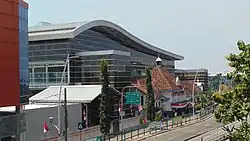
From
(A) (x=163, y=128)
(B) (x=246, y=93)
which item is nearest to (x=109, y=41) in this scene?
(A) (x=163, y=128)

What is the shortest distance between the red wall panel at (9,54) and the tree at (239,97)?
71.0 feet

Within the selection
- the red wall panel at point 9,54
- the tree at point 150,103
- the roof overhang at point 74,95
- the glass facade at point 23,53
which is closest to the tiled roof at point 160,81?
the tree at point 150,103

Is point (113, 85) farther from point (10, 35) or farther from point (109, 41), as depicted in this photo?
point (10, 35)

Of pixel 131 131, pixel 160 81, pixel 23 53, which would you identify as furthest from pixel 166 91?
pixel 23 53

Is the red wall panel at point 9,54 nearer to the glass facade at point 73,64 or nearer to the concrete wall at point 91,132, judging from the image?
the concrete wall at point 91,132

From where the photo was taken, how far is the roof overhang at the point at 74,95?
5613 cm

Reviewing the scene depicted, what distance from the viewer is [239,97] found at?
47.0 ft

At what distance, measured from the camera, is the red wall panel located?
108 feet

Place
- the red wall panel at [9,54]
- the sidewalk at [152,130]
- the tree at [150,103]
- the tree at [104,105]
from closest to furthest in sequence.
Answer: the red wall panel at [9,54] → the sidewalk at [152,130] → the tree at [104,105] → the tree at [150,103]

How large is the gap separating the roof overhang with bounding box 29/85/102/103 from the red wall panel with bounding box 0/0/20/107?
821 inches

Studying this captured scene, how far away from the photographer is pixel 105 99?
50.4m

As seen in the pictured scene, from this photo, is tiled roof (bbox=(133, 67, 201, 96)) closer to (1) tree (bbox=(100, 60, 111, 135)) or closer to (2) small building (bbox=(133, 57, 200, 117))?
(2) small building (bbox=(133, 57, 200, 117))

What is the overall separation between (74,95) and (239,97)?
45484 mm

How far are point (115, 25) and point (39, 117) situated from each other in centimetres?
3490
